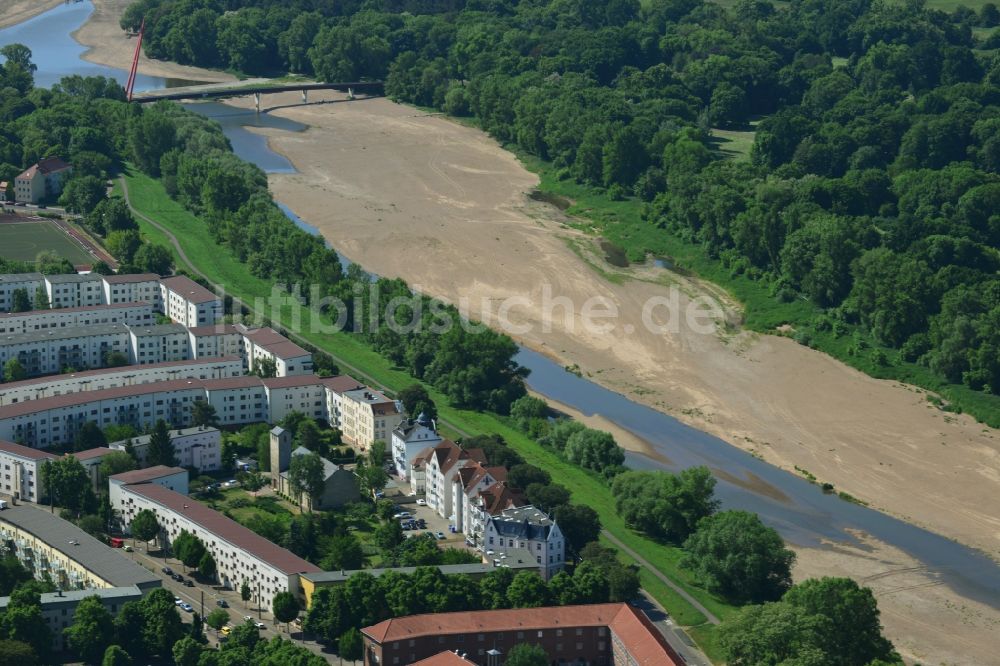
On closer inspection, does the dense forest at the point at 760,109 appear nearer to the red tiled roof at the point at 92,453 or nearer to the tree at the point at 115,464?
the tree at the point at 115,464

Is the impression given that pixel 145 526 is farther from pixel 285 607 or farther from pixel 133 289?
pixel 133 289

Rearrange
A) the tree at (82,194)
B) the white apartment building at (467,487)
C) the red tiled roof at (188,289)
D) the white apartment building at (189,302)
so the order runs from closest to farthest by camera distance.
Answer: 1. the white apartment building at (467,487)
2. the white apartment building at (189,302)
3. the red tiled roof at (188,289)
4. the tree at (82,194)

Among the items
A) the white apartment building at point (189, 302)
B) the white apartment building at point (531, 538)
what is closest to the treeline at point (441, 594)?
the white apartment building at point (531, 538)

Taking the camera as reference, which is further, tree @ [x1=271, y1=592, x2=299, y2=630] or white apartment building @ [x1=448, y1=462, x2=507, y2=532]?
white apartment building @ [x1=448, y1=462, x2=507, y2=532]

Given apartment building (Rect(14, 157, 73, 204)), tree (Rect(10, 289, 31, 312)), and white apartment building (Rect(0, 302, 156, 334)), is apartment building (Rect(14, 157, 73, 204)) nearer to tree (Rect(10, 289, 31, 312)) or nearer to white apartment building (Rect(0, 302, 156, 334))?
tree (Rect(10, 289, 31, 312))

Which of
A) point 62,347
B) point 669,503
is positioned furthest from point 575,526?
point 62,347

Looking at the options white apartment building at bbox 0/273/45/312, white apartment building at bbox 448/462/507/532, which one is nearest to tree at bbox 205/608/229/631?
white apartment building at bbox 448/462/507/532
